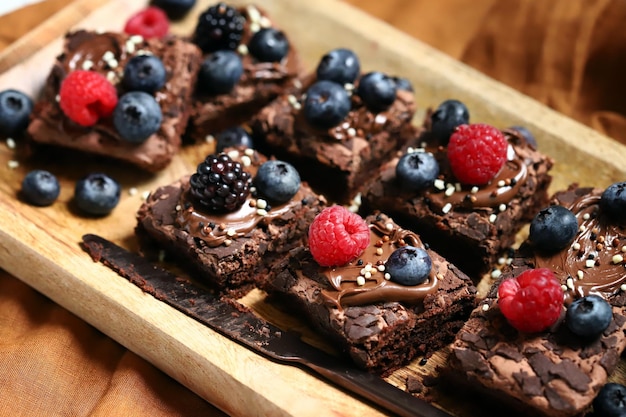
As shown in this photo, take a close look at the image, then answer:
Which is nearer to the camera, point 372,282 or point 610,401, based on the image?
point 610,401

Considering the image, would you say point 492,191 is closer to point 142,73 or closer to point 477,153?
point 477,153

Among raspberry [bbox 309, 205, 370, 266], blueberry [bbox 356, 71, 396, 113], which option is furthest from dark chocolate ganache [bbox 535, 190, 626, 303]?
blueberry [bbox 356, 71, 396, 113]

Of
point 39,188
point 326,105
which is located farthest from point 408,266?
point 39,188

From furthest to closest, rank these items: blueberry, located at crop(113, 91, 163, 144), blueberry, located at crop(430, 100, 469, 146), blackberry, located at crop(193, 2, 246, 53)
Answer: blackberry, located at crop(193, 2, 246, 53) → blueberry, located at crop(113, 91, 163, 144) → blueberry, located at crop(430, 100, 469, 146)

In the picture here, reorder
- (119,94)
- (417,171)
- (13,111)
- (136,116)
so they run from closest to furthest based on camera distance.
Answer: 1. (417,171)
2. (136,116)
3. (119,94)
4. (13,111)

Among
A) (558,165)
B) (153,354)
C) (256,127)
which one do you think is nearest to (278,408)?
(153,354)

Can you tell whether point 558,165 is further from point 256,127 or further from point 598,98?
point 256,127

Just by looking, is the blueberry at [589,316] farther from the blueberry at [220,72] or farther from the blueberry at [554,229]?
the blueberry at [220,72]

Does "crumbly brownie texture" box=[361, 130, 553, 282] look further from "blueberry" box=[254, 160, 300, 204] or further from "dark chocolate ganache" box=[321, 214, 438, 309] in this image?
"blueberry" box=[254, 160, 300, 204]
